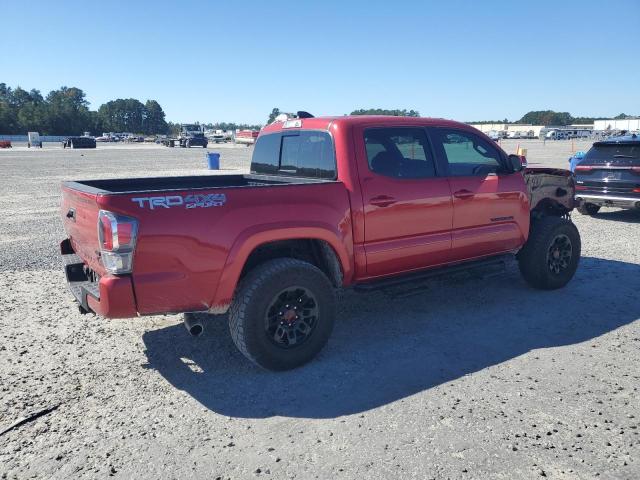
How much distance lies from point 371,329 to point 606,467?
2261 millimetres

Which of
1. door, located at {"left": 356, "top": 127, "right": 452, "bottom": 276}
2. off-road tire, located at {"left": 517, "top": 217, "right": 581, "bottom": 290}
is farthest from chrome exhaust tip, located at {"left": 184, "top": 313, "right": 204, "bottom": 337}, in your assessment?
off-road tire, located at {"left": 517, "top": 217, "right": 581, "bottom": 290}

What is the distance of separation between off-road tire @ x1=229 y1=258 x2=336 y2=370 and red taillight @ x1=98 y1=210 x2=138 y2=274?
0.86 metres

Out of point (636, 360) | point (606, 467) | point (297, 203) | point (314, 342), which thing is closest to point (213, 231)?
point (297, 203)

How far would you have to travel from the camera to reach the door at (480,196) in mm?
4805

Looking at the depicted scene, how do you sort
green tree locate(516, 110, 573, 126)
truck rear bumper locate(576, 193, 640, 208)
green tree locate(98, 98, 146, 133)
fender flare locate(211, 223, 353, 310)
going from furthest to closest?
green tree locate(516, 110, 573, 126) < green tree locate(98, 98, 146, 133) < truck rear bumper locate(576, 193, 640, 208) < fender flare locate(211, 223, 353, 310)

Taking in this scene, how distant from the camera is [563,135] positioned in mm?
104000

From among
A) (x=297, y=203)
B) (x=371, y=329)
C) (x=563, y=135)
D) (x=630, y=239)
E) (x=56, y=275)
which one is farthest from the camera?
(x=563, y=135)

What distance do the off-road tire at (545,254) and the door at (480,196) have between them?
22 cm

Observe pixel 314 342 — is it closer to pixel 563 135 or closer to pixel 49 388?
pixel 49 388

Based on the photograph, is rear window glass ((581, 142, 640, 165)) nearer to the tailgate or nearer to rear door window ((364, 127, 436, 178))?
rear door window ((364, 127, 436, 178))

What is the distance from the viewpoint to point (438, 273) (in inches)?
185

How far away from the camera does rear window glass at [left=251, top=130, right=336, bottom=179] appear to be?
4336mm

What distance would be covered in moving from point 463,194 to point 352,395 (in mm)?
2350

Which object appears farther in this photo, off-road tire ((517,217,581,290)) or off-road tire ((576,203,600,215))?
off-road tire ((576,203,600,215))
